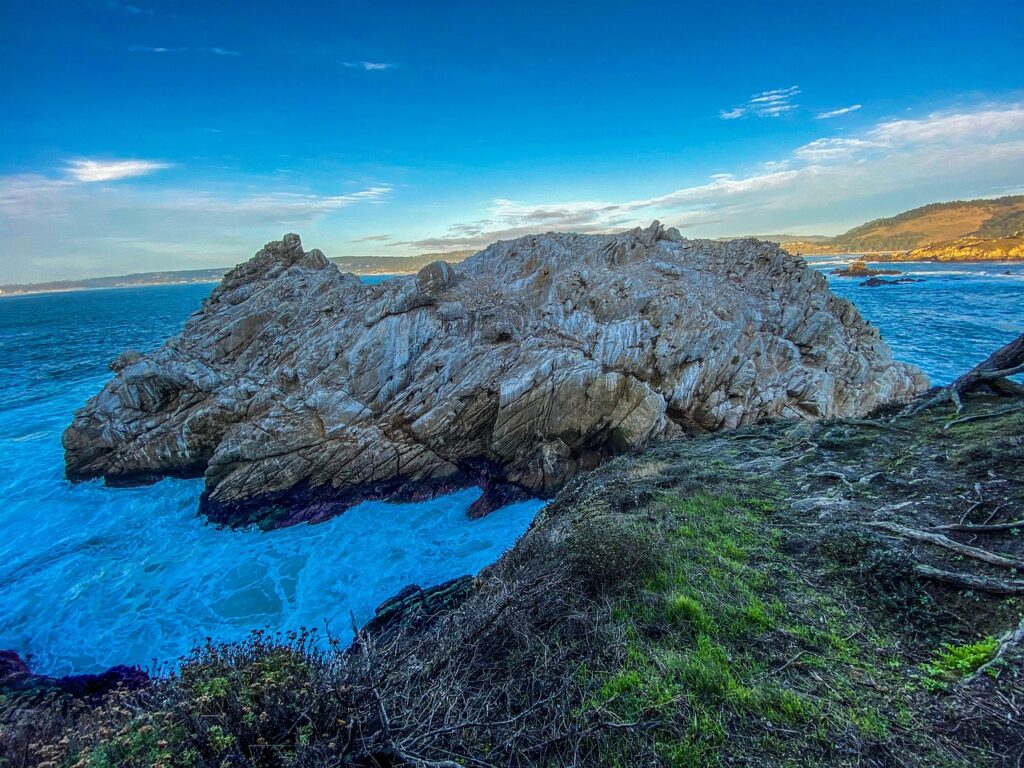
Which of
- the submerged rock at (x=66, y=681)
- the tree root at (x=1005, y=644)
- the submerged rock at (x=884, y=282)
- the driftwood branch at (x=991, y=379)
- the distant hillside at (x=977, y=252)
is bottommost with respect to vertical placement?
the submerged rock at (x=66, y=681)

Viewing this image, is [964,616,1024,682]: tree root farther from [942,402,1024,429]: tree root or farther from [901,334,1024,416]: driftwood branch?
[901,334,1024,416]: driftwood branch

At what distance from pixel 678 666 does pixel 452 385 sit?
1506 cm

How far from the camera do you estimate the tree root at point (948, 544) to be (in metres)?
5.89

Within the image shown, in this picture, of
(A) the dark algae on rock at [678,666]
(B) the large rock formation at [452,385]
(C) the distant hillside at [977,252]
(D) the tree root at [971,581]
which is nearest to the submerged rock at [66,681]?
(A) the dark algae on rock at [678,666]

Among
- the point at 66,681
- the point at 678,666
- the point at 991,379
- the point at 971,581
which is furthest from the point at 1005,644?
the point at 66,681

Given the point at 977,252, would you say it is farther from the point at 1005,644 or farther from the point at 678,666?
the point at 678,666

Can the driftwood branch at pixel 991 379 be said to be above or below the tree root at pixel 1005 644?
above

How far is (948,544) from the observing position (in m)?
6.44

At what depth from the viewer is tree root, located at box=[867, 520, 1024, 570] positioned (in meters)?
5.89

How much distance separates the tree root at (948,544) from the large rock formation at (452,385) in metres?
11.0

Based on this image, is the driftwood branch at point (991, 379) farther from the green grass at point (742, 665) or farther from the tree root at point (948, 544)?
the green grass at point (742, 665)

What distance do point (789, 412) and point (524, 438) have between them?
1194 centimetres

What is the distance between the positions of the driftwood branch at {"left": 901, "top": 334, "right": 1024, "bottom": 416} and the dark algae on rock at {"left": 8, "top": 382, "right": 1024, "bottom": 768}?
5899mm

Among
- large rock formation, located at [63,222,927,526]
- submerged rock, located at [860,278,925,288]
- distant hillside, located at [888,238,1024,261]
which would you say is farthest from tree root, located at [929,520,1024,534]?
distant hillside, located at [888,238,1024,261]
